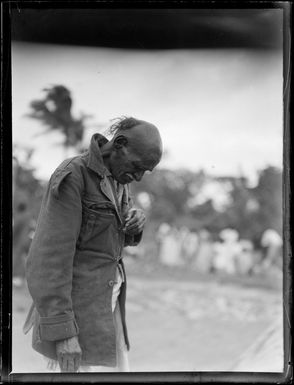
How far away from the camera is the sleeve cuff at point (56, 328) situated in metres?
2.85

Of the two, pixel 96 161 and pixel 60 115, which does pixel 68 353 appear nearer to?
pixel 96 161

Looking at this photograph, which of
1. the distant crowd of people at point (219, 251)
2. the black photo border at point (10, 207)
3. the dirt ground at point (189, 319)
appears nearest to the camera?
the black photo border at point (10, 207)

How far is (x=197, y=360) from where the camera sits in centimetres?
677

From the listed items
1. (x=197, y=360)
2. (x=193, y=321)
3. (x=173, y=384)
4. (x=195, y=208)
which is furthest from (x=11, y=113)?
(x=195, y=208)

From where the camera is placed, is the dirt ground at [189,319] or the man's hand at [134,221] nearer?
the man's hand at [134,221]

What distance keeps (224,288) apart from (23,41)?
22.4ft

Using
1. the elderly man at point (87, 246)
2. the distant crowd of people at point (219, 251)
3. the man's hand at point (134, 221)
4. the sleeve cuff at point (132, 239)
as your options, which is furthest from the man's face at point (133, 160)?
the distant crowd of people at point (219, 251)

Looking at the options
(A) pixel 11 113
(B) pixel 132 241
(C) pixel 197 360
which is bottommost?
(C) pixel 197 360

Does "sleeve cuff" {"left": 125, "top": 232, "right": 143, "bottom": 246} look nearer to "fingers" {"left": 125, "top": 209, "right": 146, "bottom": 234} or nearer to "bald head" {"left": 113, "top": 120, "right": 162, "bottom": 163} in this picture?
"fingers" {"left": 125, "top": 209, "right": 146, "bottom": 234}

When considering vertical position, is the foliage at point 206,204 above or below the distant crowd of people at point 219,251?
above

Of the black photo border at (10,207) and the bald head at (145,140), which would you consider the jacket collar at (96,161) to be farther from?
the black photo border at (10,207)

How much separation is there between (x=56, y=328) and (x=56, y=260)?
0.89 feet

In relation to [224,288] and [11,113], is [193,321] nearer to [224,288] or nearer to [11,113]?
[224,288]

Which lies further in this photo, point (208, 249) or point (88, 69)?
point (208, 249)
